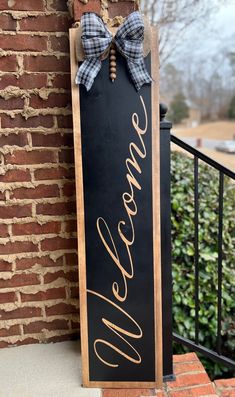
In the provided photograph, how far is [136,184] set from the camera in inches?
51.0

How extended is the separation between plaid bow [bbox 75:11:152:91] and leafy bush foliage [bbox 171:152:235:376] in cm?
146

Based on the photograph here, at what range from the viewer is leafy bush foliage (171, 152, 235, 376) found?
91.0 inches

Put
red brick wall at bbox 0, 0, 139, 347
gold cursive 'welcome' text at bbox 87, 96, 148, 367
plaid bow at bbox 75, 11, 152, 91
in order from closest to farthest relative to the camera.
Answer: plaid bow at bbox 75, 11, 152, 91 < gold cursive 'welcome' text at bbox 87, 96, 148, 367 < red brick wall at bbox 0, 0, 139, 347

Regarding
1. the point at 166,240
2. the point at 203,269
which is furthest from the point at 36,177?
the point at 203,269

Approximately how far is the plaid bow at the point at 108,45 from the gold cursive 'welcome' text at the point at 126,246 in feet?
0.37

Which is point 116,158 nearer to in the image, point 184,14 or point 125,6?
point 125,6

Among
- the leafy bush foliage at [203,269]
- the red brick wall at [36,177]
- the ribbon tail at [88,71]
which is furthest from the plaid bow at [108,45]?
the leafy bush foliage at [203,269]

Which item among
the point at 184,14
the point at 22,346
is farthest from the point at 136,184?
the point at 184,14

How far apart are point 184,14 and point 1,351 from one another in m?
3.93

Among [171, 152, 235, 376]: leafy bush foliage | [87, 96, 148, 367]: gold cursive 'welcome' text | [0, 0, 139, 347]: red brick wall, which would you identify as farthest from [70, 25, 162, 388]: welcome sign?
[171, 152, 235, 376]: leafy bush foliage

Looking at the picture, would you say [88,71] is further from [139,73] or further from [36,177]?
[36,177]

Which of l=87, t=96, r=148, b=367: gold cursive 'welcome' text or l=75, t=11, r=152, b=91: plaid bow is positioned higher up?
l=75, t=11, r=152, b=91: plaid bow

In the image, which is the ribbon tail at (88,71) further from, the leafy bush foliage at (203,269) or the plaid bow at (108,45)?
the leafy bush foliage at (203,269)

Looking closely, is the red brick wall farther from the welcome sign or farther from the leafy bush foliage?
the leafy bush foliage
